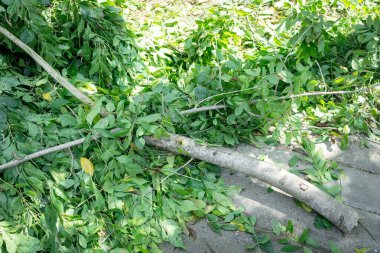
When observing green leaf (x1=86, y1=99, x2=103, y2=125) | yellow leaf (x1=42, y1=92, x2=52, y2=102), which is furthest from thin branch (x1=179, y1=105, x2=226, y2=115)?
yellow leaf (x1=42, y1=92, x2=52, y2=102)

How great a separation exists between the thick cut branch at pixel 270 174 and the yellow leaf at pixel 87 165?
17.4 inches

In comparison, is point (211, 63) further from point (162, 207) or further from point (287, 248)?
point (287, 248)

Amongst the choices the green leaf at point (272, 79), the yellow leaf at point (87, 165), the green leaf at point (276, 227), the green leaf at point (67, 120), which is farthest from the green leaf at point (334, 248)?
the green leaf at point (67, 120)

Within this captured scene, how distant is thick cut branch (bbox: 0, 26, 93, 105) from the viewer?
3.23m

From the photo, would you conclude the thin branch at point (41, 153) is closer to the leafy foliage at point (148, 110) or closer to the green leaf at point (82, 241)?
the leafy foliage at point (148, 110)

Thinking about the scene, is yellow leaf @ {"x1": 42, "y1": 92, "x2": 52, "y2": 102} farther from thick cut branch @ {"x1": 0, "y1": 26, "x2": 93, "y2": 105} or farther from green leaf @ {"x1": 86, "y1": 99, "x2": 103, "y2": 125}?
green leaf @ {"x1": 86, "y1": 99, "x2": 103, "y2": 125}

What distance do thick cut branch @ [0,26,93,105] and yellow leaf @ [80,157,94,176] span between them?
474 millimetres

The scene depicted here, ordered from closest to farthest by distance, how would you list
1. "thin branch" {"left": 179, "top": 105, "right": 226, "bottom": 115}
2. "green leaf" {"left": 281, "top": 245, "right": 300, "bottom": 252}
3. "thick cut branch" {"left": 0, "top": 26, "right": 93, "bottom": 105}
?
"green leaf" {"left": 281, "top": 245, "right": 300, "bottom": 252} < "thick cut branch" {"left": 0, "top": 26, "right": 93, "bottom": 105} < "thin branch" {"left": 179, "top": 105, "right": 226, "bottom": 115}

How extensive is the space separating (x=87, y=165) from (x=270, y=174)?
3.86 feet

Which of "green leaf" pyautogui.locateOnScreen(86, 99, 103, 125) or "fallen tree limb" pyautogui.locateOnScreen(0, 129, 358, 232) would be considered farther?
"green leaf" pyautogui.locateOnScreen(86, 99, 103, 125)

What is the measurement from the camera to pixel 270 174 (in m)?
2.99

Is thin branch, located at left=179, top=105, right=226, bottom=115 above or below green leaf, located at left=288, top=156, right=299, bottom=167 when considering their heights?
above

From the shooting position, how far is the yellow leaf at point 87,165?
2903 millimetres

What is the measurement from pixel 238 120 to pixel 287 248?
106 cm
